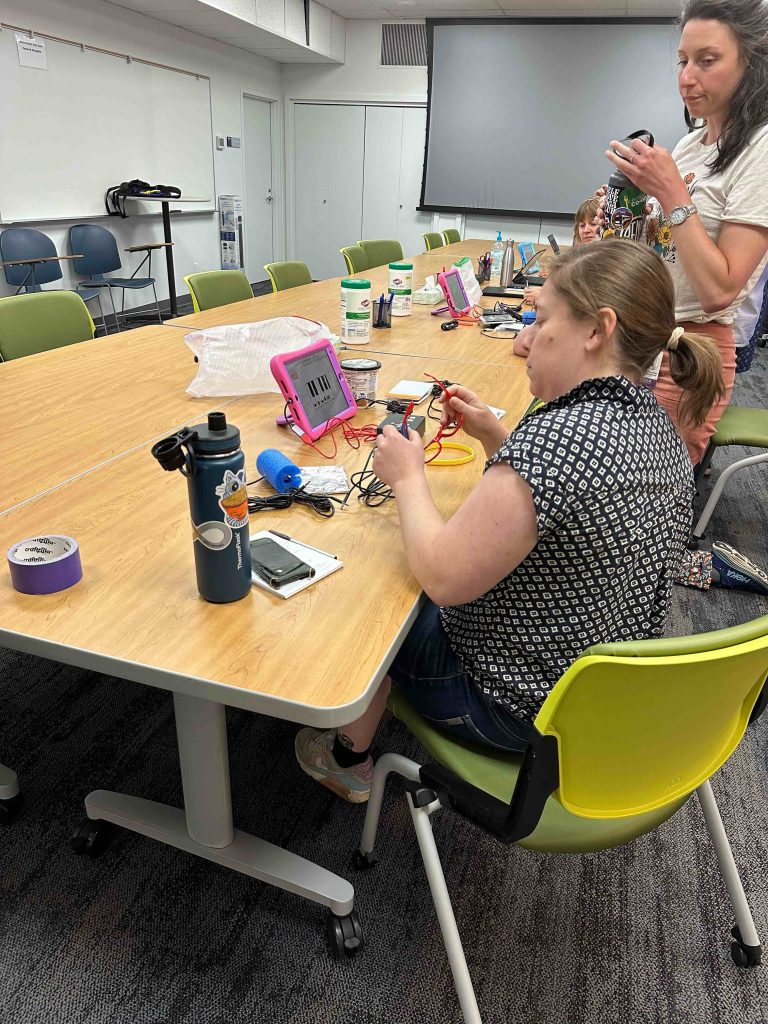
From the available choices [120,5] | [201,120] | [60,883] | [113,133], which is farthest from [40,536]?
[201,120]

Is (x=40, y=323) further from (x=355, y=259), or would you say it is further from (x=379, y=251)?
(x=379, y=251)

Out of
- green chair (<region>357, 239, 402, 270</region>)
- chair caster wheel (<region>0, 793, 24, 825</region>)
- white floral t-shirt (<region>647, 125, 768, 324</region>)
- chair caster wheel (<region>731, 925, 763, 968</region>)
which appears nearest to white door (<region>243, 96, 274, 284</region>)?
green chair (<region>357, 239, 402, 270</region>)

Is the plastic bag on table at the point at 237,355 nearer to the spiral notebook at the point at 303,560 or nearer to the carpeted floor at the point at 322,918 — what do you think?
the spiral notebook at the point at 303,560

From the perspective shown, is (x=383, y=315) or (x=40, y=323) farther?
(x=383, y=315)

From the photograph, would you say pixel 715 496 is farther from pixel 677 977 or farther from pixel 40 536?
pixel 40 536

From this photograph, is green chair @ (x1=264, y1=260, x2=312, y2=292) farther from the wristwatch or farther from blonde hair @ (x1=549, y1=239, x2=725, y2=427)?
blonde hair @ (x1=549, y1=239, x2=725, y2=427)

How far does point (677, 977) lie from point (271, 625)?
1010 millimetres

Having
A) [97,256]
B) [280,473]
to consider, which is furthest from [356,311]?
[97,256]

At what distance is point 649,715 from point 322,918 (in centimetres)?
83

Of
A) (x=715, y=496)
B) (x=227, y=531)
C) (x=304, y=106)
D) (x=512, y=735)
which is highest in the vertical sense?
(x=304, y=106)

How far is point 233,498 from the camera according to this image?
2.97 feet

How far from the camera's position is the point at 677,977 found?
1.24 metres

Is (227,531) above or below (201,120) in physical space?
below

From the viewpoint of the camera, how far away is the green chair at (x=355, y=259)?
4113 mm
